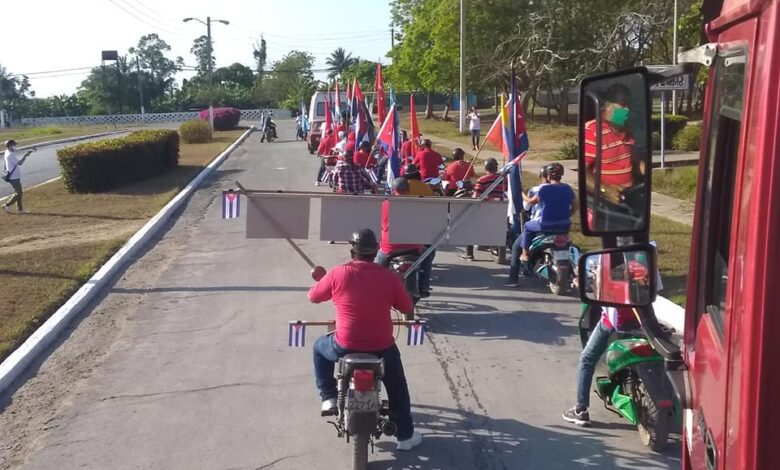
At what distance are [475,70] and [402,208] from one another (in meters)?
38.8

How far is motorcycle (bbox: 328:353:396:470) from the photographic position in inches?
209

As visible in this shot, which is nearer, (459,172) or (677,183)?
(459,172)

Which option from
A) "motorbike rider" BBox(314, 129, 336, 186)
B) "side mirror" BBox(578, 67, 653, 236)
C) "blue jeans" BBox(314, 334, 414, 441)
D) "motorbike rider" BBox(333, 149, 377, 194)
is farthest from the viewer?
"motorbike rider" BBox(314, 129, 336, 186)

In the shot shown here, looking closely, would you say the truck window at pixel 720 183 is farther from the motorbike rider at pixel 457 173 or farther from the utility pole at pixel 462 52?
the utility pole at pixel 462 52

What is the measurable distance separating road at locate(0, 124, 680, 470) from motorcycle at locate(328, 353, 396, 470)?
0.38m

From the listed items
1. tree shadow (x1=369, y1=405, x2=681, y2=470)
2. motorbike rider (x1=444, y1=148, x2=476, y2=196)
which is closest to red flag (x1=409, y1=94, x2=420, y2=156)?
motorbike rider (x1=444, y1=148, x2=476, y2=196)

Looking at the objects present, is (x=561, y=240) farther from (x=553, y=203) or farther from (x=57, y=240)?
(x=57, y=240)

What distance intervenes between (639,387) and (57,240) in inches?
460

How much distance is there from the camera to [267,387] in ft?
23.6

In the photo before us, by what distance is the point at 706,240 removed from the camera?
103 inches

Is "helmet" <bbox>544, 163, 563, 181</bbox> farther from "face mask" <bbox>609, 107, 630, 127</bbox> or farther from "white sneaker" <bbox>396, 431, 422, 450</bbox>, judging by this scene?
"face mask" <bbox>609, 107, 630, 127</bbox>

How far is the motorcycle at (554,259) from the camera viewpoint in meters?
10.2

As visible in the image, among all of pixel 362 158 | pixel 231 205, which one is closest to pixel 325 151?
pixel 362 158

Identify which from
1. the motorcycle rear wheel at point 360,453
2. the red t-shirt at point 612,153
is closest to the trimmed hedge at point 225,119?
the motorcycle rear wheel at point 360,453
